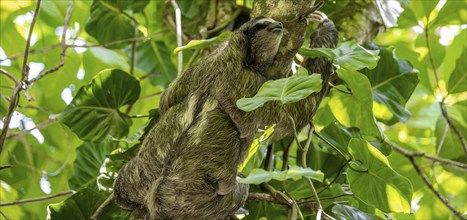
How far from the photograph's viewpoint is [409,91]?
6.93 ft

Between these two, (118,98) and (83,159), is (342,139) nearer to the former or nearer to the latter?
(118,98)

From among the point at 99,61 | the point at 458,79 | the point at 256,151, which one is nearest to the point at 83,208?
the point at 256,151

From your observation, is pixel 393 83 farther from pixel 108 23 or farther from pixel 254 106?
pixel 108 23

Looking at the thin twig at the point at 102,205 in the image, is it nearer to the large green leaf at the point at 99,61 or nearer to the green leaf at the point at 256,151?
the green leaf at the point at 256,151

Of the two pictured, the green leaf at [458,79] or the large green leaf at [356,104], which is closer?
the large green leaf at [356,104]

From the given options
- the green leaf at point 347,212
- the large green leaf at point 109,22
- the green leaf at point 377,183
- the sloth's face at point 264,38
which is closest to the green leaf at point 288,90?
the sloth's face at point 264,38

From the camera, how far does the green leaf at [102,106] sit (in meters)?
2.08

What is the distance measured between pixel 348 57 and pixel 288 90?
0.25m

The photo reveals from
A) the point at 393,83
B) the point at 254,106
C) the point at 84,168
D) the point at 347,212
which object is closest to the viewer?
the point at 254,106

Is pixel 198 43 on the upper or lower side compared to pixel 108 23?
upper

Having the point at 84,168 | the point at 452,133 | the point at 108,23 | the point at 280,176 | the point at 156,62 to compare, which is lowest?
the point at 452,133

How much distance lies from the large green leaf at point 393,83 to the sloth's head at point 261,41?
0.60m

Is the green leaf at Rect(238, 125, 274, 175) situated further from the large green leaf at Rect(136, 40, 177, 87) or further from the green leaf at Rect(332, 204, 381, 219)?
the large green leaf at Rect(136, 40, 177, 87)

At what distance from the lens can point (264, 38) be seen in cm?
151
